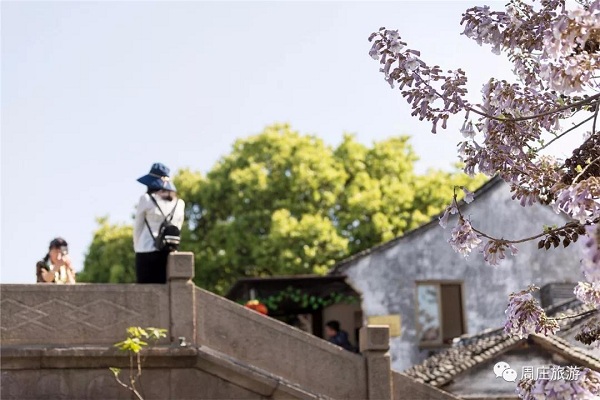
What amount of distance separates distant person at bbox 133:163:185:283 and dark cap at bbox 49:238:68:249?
777mm

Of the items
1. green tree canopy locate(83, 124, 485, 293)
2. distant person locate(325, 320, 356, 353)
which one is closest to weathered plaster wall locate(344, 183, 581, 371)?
green tree canopy locate(83, 124, 485, 293)

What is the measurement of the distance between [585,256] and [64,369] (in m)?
8.25

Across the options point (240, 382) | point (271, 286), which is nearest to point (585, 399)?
point (240, 382)

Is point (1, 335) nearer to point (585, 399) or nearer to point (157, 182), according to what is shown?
point (157, 182)

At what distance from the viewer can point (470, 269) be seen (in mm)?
27344

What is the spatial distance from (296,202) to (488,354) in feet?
59.3

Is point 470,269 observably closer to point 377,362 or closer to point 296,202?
point 296,202

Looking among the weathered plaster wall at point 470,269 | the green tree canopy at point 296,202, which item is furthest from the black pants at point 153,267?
the green tree canopy at point 296,202

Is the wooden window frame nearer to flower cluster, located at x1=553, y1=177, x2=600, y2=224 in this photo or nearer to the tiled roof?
the tiled roof

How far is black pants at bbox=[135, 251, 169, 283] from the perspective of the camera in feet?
44.1

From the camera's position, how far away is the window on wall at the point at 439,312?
27000mm

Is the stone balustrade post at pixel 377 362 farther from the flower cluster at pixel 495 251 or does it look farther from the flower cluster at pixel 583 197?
the flower cluster at pixel 583 197

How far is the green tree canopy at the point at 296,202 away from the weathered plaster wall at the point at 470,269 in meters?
7.94

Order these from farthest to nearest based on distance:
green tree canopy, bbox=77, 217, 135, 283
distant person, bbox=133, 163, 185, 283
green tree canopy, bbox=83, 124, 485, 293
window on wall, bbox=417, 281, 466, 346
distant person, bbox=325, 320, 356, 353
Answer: green tree canopy, bbox=77, 217, 135, 283
green tree canopy, bbox=83, 124, 485, 293
window on wall, bbox=417, 281, 466, 346
distant person, bbox=325, 320, 356, 353
distant person, bbox=133, 163, 185, 283
